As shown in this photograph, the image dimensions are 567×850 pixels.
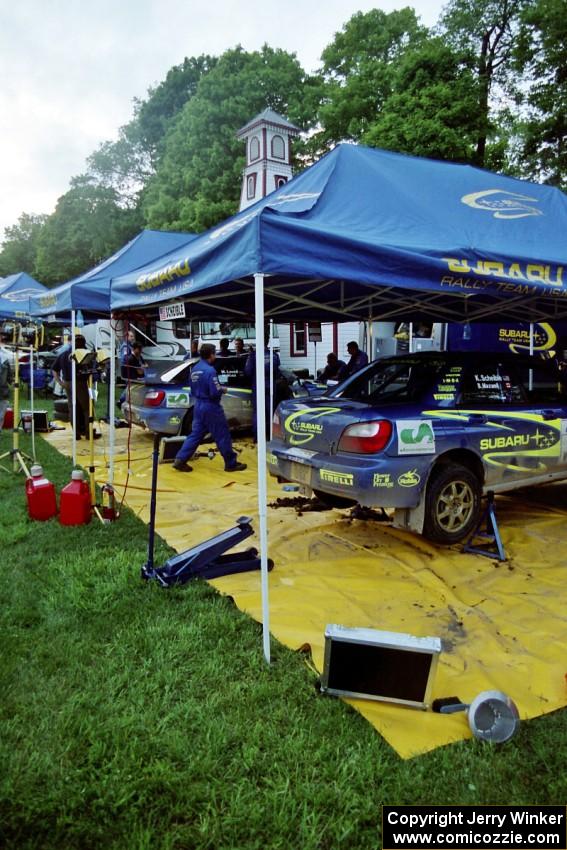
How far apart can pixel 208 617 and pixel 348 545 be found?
1.78 m

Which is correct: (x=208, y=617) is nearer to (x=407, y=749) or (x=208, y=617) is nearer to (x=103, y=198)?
(x=407, y=749)

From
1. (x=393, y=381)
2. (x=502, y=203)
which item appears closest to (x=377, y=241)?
(x=393, y=381)

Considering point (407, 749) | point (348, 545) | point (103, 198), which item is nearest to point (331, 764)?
point (407, 749)

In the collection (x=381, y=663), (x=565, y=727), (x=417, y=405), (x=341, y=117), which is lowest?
(x=565, y=727)

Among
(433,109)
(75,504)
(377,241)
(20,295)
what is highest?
(433,109)

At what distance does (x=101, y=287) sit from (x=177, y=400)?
2.66 meters

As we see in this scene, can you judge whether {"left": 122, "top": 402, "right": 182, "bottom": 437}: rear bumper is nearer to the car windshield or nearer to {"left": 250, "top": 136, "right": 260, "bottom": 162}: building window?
the car windshield

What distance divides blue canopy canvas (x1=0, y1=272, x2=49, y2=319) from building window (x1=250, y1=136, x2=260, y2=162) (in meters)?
11.0

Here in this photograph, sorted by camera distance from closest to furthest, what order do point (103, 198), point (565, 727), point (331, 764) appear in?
point (331, 764) → point (565, 727) → point (103, 198)

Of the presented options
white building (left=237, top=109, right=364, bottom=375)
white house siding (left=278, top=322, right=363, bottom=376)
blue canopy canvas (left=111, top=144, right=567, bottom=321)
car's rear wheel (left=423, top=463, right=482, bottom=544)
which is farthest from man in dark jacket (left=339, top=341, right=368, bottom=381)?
white building (left=237, top=109, right=364, bottom=375)

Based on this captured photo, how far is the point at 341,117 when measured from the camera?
78.1 feet

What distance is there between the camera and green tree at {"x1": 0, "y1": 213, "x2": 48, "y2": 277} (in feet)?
193

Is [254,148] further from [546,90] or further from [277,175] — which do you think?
[546,90]

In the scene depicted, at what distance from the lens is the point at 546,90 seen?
18.9m
